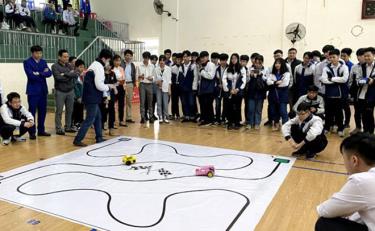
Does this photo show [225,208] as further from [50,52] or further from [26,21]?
[26,21]

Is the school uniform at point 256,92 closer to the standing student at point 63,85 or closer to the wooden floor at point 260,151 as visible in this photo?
the wooden floor at point 260,151

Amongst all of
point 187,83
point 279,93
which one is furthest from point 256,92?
point 187,83

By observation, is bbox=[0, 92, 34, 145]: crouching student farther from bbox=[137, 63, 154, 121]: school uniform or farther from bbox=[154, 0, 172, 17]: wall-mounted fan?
bbox=[154, 0, 172, 17]: wall-mounted fan

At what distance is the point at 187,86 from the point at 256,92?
4.64ft

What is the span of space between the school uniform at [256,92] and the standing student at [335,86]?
1.01 m

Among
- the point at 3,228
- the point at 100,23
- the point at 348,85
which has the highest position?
the point at 100,23

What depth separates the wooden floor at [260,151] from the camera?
255cm

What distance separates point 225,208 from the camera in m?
2.78

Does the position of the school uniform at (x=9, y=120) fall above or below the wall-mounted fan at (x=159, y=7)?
below

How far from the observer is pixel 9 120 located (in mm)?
4852

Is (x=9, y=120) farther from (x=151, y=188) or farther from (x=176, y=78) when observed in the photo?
(x=176, y=78)

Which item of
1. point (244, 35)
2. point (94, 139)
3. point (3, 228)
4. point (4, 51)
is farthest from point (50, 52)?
point (3, 228)

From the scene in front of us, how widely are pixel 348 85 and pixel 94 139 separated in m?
4.25

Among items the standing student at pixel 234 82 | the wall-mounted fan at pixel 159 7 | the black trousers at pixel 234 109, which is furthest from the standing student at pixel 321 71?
the wall-mounted fan at pixel 159 7
